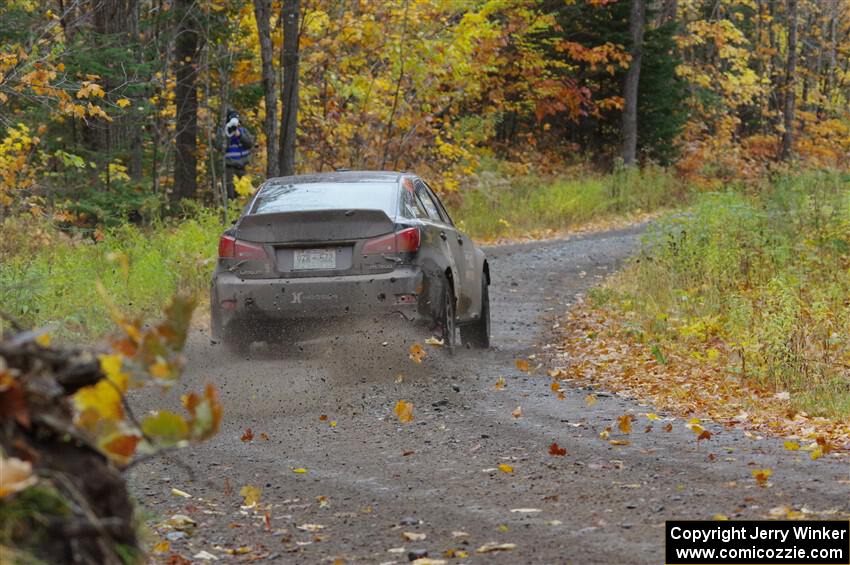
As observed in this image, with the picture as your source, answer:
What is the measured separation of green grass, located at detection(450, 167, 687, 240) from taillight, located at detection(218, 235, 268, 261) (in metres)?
15.1

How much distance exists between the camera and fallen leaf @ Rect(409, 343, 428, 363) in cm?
996

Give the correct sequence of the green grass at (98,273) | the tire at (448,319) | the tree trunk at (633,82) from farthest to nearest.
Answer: the tree trunk at (633,82), the green grass at (98,273), the tire at (448,319)

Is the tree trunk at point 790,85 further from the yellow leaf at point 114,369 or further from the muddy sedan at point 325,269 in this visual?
the yellow leaf at point 114,369

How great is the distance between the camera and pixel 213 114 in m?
31.3

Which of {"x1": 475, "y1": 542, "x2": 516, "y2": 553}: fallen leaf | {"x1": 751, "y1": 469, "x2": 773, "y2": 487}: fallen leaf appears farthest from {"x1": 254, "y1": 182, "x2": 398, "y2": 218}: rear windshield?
{"x1": 475, "y1": 542, "x2": 516, "y2": 553}: fallen leaf

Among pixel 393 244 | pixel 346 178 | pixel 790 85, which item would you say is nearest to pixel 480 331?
pixel 346 178

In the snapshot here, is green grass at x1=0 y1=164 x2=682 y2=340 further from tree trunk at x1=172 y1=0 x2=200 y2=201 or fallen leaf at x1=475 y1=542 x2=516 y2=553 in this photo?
tree trunk at x1=172 y1=0 x2=200 y2=201

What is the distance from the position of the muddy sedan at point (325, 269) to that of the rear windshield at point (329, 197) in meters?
0.01

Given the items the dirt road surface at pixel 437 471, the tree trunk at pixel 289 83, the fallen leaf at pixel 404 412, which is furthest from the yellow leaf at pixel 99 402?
the tree trunk at pixel 289 83

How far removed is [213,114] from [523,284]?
15.2m

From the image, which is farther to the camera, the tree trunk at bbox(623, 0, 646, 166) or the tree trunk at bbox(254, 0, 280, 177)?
the tree trunk at bbox(623, 0, 646, 166)

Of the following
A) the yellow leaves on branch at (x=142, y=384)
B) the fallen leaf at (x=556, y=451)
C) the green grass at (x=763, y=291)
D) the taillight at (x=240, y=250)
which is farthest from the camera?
the taillight at (x=240, y=250)

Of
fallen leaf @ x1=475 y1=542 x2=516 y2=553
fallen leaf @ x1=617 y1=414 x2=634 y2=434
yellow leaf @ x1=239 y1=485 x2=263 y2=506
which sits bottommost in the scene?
fallen leaf @ x1=617 y1=414 x2=634 y2=434

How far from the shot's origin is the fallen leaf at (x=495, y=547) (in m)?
5.07
